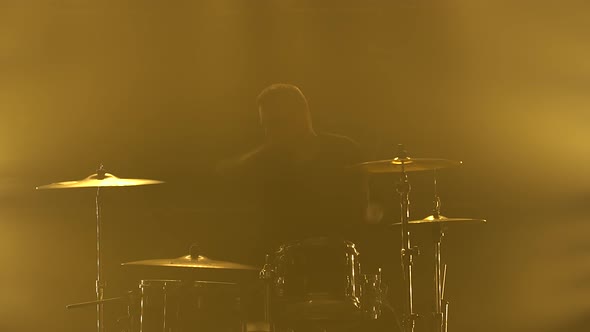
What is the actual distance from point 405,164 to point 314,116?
3.85ft

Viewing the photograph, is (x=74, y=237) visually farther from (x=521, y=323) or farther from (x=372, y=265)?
(x=521, y=323)

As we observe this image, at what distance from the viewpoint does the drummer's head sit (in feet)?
18.6

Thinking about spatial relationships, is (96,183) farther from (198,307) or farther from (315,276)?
(315,276)

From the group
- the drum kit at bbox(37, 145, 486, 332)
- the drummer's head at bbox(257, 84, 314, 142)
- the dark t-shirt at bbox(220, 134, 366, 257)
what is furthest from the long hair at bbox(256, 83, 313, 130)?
the drum kit at bbox(37, 145, 486, 332)

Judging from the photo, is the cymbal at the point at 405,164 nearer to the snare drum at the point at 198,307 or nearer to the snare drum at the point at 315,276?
the snare drum at the point at 315,276

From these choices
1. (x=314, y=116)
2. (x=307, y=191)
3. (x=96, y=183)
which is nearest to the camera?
(x=96, y=183)

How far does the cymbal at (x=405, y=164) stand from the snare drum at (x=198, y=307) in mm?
974

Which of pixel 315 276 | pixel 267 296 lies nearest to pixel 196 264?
pixel 267 296

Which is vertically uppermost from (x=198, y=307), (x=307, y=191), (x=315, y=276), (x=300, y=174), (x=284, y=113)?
(x=284, y=113)

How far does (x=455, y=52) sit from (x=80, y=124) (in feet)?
8.00

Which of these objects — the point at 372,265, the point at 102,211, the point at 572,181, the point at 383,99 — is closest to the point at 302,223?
the point at 372,265

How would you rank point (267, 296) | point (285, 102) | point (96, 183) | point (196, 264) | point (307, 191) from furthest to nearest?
point (307, 191) → point (285, 102) → point (96, 183) → point (267, 296) → point (196, 264)

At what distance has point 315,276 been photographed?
4992 mm

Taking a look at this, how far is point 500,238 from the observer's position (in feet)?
20.1
